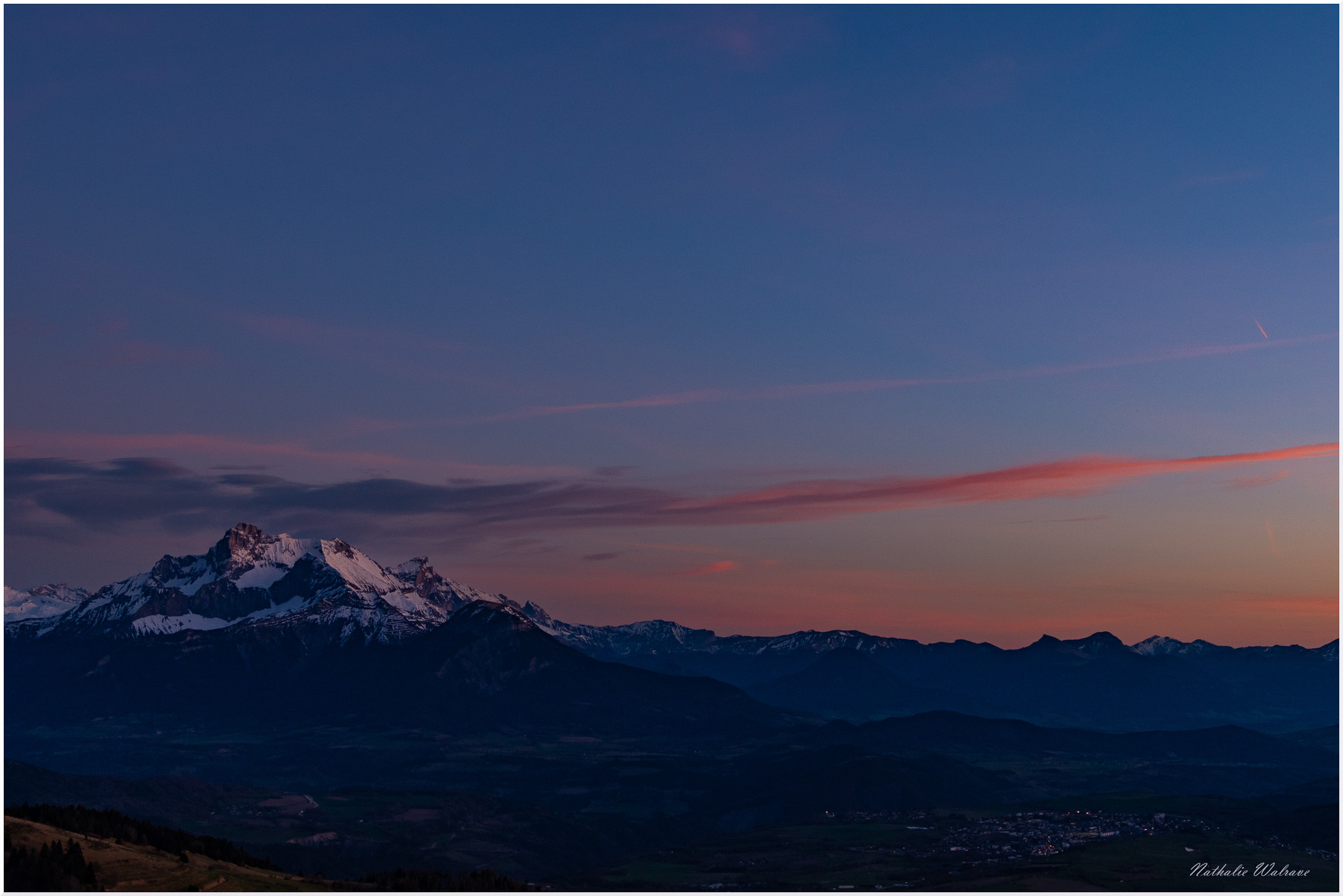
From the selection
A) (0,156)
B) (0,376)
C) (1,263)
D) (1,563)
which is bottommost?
(1,563)

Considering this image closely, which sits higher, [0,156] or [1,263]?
[0,156]

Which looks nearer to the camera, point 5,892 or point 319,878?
point 5,892

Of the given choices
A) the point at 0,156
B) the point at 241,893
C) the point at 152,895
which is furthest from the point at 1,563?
the point at 241,893

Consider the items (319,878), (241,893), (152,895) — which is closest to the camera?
(152,895)

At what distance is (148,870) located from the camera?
164 meters

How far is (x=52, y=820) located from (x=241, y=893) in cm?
4789

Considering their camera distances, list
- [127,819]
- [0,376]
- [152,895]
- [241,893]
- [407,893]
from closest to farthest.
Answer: [0,376], [152,895], [241,893], [407,893], [127,819]

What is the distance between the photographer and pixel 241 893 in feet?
516

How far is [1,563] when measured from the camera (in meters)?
102

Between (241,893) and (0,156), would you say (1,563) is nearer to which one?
(0,156)

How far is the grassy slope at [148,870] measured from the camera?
159 meters

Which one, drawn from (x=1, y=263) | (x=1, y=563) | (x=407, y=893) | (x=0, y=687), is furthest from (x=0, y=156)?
(x=407, y=893)

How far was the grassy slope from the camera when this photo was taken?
159125 mm

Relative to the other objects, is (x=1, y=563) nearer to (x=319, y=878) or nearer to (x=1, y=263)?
(x=1, y=263)
